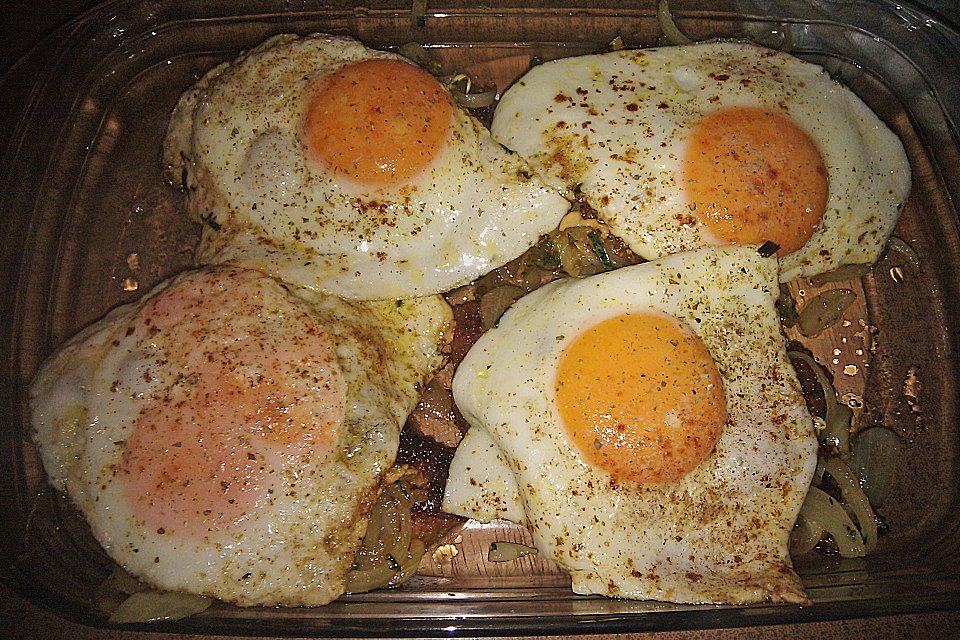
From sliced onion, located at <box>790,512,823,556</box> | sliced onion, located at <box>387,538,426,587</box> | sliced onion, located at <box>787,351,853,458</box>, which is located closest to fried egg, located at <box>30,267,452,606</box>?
sliced onion, located at <box>387,538,426,587</box>

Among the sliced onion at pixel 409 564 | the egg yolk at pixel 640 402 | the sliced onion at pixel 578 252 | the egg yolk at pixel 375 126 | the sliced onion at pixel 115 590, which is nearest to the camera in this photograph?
the egg yolk at pixel 640 402

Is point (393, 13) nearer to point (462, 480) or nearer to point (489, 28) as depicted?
point (489, 28)

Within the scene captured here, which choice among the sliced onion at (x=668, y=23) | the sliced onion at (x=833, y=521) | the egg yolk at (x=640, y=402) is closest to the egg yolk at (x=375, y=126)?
the egg yolk at (x=640, y=402)

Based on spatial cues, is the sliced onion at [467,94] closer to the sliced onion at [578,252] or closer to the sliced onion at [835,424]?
the sliced onion at [578,252]

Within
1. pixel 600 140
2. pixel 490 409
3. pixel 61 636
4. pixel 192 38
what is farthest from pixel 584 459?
pixel 192 38

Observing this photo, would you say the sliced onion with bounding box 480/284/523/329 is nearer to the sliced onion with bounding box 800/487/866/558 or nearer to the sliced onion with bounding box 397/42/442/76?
the sliced onion with bounding box 397/42/442/76

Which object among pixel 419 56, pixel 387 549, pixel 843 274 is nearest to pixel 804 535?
pixel 843 274

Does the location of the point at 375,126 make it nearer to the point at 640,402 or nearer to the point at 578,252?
the point at 578,252
